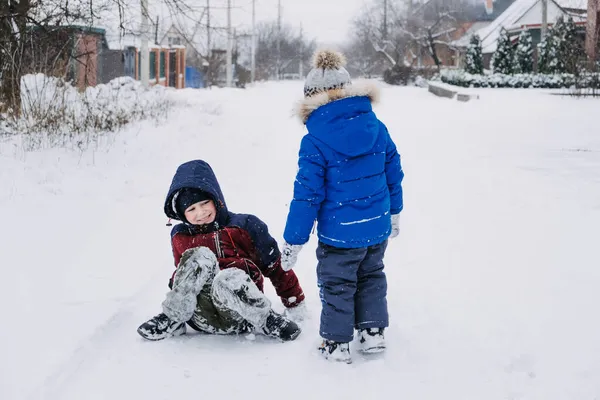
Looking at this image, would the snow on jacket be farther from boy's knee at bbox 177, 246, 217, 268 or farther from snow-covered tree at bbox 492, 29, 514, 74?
snow-covered tree at bbox 492, 29, 514, 74

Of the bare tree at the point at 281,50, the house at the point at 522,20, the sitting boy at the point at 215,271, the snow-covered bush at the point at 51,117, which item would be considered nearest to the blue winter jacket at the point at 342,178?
the sitting boy at the point at 215,271

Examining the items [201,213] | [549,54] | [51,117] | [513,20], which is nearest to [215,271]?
[201,213]

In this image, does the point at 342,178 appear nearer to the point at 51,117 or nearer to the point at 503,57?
the point at 51,117

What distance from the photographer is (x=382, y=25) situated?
64.8m

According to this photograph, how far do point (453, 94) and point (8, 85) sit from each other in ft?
66.1

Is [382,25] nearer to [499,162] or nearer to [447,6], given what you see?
[447,6]

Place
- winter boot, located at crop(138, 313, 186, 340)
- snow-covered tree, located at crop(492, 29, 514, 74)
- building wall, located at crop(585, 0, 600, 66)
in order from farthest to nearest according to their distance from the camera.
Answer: snow-covered tree, located at crop(492, 29, 514, 74) → building wall, located at crop(585, 0, 600, 66) → winter boot, located at crop(138, 313, 186, 340)

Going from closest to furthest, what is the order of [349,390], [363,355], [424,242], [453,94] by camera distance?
[349,390]
[363,355]
[424,242]
[453,94]

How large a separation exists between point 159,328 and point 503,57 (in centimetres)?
3270

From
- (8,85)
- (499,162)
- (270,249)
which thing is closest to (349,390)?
(270,249)

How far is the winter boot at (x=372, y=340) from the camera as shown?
330cm

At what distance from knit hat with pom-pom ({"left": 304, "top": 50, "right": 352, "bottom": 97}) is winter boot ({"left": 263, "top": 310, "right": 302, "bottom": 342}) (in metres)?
1.19

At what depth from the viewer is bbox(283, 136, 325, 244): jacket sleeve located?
3.09 m

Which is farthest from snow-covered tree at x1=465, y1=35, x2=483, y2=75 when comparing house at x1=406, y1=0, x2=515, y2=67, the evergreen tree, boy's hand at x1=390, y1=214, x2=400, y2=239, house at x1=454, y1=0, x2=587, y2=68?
boy's hand at x1=390, y1=214, x2=400, y2=239
